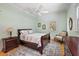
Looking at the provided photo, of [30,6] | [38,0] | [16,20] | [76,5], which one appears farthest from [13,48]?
[76,5]

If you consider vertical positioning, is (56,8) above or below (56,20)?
above

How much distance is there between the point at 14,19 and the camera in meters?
2.00

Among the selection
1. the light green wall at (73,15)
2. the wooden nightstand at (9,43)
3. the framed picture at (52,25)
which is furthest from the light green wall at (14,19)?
the light green wall at (73,15)

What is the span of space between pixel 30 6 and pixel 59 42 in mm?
893

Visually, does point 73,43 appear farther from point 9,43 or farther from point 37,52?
point 9,43

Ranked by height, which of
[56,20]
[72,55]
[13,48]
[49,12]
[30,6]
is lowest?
[72,55]

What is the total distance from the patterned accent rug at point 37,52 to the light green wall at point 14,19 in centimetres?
35

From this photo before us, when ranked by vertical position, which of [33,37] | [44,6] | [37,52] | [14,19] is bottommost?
[37,52]

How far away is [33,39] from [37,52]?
27 centimetres

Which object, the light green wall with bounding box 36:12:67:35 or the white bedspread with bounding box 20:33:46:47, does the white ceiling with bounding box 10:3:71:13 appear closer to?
the light green wall with bounding box 36:12:67:35

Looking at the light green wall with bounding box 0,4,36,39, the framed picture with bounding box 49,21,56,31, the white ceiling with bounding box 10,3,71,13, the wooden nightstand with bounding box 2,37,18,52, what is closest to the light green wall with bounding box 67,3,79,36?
the white ceiling with bounding box 10,3,71,13

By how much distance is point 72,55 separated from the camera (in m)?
2.01

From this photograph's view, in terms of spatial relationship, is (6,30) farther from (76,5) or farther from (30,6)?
(76,5)

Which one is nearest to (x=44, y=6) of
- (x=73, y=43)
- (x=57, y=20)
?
(x=57, y=20)
